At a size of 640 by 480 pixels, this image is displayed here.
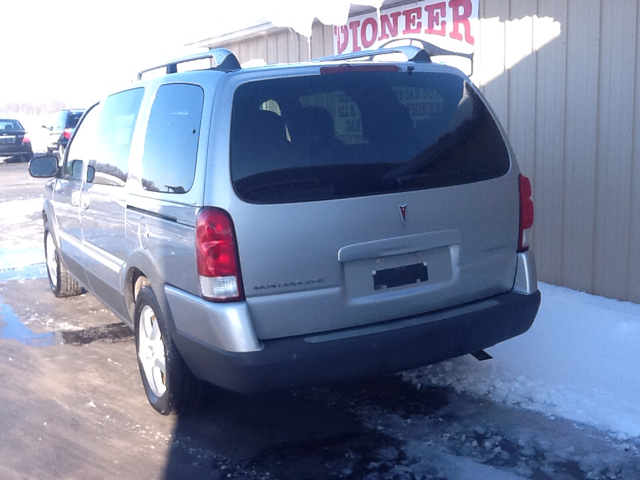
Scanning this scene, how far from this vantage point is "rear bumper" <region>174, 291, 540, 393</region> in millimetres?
3621

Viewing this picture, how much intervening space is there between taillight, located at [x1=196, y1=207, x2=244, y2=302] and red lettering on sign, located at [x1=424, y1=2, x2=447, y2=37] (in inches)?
204

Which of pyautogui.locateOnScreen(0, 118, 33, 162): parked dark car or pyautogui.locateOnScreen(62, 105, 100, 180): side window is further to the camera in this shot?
pyautogui.locateOnScreen(0, 118, 33, 162): parked dark car

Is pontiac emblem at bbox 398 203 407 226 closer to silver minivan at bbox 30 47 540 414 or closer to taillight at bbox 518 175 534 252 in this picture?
silver minivan at bbox 30 47 540 414

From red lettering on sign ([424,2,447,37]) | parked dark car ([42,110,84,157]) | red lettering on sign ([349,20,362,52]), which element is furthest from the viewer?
parked dark car ([42,110,84,157])

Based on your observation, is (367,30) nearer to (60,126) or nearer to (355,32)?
(355,32)

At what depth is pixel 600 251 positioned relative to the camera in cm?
648

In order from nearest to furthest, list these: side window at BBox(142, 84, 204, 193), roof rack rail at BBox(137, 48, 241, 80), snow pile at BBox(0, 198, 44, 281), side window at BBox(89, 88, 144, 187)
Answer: side window at BBox(142, 84, 204, 193)
roof rack rail at BBox(137, 48, 241, 80)
side window at BBox(89, 88, 144, 187)
snow pile at BBox(0, 198, 44, 281)

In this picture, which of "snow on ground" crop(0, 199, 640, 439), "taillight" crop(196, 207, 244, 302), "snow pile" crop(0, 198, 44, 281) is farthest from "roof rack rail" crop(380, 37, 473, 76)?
"snow pile" crop(0, 198, 44, 281)

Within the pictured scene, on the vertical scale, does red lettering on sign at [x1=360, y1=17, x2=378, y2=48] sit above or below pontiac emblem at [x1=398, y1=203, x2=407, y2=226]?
above

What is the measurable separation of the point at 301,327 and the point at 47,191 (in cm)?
430

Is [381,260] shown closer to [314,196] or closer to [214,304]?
[314,196]

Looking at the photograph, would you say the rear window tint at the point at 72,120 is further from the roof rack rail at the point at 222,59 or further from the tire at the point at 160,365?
the roof rack rail at the point at 222,59

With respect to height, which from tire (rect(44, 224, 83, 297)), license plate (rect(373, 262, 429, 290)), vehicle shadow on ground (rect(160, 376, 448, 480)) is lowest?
vehicle shadow on ground (rect(160, 376, 448, 480))

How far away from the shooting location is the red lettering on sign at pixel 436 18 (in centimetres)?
800
